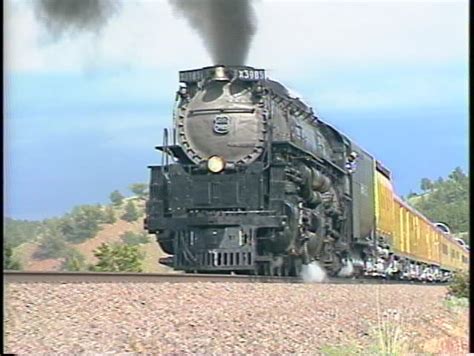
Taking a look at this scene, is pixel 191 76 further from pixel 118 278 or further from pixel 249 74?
pixel 118 278

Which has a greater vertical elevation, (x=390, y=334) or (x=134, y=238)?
(x=134, y=238)

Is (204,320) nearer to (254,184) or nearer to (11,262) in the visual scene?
(11,262)

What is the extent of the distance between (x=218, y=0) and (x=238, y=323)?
324cm

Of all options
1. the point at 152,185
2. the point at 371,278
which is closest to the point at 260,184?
the point at 152,185

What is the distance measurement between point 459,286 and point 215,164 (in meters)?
3.34

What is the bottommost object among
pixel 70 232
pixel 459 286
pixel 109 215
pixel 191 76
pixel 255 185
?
pixel 459 286

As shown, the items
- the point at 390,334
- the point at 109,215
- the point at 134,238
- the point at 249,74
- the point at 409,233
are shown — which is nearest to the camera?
the point at 390,334

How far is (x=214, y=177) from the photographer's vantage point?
879cm

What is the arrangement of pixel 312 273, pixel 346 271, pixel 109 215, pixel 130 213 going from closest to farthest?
pixel 109 215
pixel 130 213
pixel 312 273
pixel 346 271

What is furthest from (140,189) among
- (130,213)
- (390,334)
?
(390,334)

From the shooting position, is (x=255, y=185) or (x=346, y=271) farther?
(x=346, y=271)

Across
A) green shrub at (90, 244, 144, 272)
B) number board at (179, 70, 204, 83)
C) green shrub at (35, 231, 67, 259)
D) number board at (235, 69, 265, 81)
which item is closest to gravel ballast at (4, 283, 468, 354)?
green shrub at (35, 231, 67, 259)

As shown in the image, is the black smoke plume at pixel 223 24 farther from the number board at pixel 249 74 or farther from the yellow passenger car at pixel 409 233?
the yellow passenger car at pixel 409 233

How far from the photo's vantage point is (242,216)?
8391 mm
